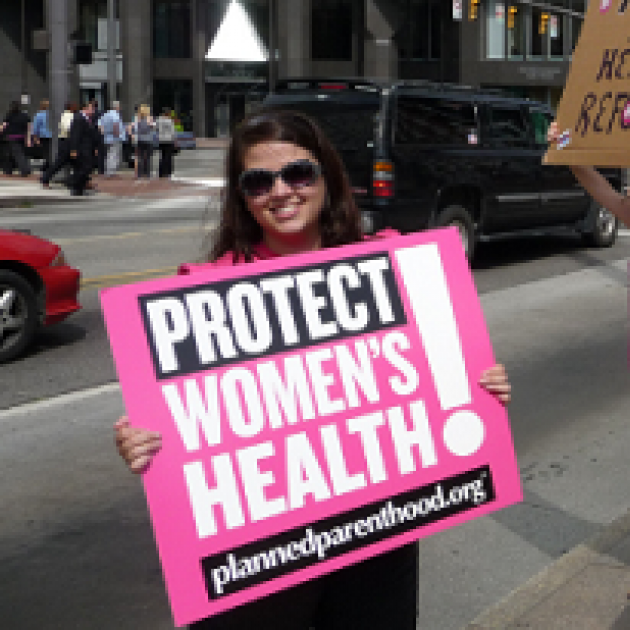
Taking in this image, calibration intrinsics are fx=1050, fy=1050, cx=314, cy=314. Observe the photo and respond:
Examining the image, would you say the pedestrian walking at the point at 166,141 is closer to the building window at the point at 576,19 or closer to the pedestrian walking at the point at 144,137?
the pedestrian walking at the point at 144,137

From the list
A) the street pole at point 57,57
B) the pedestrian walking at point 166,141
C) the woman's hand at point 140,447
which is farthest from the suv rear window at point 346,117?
the pedestrian walking at point 166,141

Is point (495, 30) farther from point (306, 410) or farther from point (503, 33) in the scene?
point (306, 410)

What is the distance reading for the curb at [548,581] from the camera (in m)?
3.38

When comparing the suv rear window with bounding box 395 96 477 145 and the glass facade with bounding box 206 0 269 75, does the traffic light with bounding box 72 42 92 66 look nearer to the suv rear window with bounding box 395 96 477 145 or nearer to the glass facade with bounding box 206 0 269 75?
the suv rear window with bounding box 395 96 477 145

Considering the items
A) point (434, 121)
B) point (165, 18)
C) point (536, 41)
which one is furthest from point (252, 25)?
point (434, 121)

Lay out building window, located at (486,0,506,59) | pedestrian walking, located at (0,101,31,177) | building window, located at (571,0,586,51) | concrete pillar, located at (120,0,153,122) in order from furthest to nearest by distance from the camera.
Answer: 1. building window, located at (571,0,586,51)
2. building window, located at (486,0,506,59)
3. concrete pillar, located at (120,0,153,122)
4. pedestrian walking, located at (0,101,31,177)

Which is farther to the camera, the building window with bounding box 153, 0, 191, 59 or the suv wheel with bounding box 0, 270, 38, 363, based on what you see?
the building window with bounding box 153, 0, 191, 59

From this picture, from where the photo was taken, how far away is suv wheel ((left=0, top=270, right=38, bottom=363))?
767 cm

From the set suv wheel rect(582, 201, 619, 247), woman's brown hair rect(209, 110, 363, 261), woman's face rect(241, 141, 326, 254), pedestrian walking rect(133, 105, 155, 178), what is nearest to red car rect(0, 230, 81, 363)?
woman's brown hair rect(209, 110, 363, 261)

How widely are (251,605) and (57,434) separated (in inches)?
159

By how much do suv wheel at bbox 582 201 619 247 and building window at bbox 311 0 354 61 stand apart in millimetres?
45884

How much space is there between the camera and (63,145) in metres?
22.6

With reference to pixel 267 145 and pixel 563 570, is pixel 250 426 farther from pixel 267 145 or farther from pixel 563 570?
pixel 563 570

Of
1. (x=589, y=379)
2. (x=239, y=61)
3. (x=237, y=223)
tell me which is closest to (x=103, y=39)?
(x=239, y=61)
